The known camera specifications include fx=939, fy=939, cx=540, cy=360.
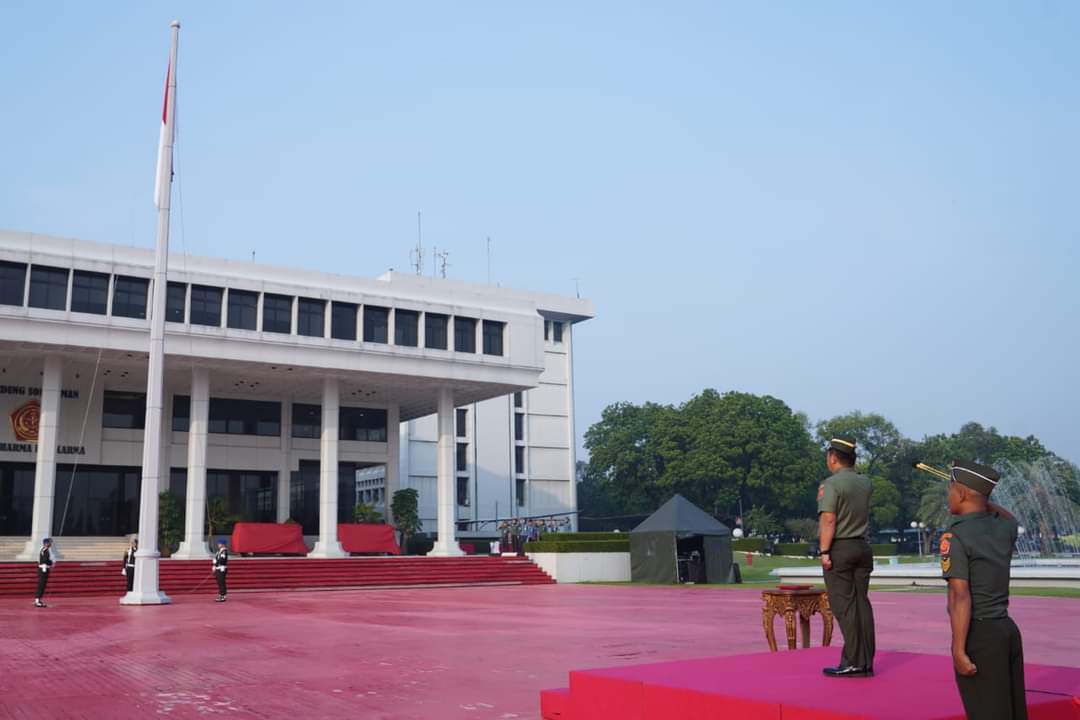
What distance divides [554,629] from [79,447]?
3282cm

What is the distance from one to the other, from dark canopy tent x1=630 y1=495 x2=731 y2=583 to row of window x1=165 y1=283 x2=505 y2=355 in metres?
14.6

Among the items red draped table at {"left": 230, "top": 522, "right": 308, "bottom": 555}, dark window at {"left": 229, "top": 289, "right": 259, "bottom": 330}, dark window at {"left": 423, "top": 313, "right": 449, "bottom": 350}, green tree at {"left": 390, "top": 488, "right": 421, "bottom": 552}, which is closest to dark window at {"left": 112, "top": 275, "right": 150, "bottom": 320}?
dark window at {"left": 229, "top": 289, "right": 259, "bottom": 330}

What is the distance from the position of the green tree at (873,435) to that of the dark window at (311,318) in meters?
62.2

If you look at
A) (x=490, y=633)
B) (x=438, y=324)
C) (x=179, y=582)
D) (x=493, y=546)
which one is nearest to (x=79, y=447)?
(x=179, y=582)

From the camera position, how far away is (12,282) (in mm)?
34562

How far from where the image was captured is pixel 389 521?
4647cm

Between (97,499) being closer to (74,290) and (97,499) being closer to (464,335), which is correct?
(74,290)

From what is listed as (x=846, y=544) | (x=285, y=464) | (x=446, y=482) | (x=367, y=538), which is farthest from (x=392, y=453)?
(x=846, y=544)

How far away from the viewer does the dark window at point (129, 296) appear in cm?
3641

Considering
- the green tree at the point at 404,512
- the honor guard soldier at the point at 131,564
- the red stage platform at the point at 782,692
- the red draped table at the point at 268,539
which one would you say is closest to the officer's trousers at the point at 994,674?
the red stage platform at the point at 782,692

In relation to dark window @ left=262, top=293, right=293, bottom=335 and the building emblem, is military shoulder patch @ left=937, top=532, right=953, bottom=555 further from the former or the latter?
the building emblem

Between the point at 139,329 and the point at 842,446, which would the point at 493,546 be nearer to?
the point at 139,329

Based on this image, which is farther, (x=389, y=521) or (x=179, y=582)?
(x=389, y=521)

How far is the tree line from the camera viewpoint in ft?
241
